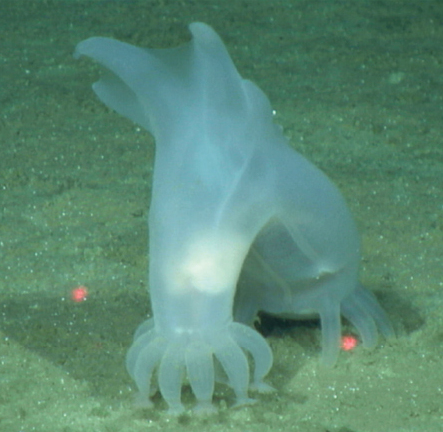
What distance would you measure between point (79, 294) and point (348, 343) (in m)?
1.27

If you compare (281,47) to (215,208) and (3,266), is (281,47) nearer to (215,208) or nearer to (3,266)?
(3,266)

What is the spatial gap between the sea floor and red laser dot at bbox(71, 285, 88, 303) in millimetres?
46

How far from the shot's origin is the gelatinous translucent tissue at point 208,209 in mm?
2508

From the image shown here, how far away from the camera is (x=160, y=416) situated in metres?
2.60

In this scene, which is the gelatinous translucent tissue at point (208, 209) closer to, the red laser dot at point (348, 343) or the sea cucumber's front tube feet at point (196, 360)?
the sea cucumber's front tube feet at point (196, 360)

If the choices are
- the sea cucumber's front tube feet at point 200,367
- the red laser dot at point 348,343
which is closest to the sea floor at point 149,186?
the red laser dot at point 348,343

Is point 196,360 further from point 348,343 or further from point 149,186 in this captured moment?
point 149,186

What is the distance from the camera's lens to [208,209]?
99.0 inches

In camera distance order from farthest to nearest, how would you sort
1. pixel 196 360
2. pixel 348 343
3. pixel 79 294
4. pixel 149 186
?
pixel 149 186, pixel 79 294, pixel 348 343, pixel 196 360

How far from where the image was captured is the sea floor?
8.89ft

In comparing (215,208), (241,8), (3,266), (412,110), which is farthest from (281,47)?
(215,208)

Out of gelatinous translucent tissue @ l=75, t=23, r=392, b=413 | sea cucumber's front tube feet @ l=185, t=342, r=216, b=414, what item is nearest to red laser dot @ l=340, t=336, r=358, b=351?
gelatinous translucent tissue @ l=75, t=23, r=392, b=413

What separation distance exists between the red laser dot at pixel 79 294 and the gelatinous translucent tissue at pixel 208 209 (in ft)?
2.51

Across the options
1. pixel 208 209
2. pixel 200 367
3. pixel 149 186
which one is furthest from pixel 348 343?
pixel 149 186
